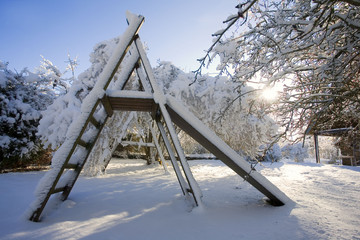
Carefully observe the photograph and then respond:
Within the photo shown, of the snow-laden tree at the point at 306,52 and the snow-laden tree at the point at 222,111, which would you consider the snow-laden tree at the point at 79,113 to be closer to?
the snow-laden tree at the point at 222,111

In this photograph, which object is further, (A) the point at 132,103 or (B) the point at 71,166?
(A) the point at 132,103

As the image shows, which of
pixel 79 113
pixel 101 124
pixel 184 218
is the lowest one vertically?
pixel 184 218

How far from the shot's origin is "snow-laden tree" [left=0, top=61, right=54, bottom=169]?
246 inches

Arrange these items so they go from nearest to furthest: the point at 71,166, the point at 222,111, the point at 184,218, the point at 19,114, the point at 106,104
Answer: the point at 184,218 → the point at 71,166 → the point at 106,104 → the point at 19,114 → the point at 222,111

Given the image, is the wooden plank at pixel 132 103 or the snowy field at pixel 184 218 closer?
the snowy field at pixel 184 218

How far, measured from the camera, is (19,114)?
6484mm

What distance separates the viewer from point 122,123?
6293 millimetres

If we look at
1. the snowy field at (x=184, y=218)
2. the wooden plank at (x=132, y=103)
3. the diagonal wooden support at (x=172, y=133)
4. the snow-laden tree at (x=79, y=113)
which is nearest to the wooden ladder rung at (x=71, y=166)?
the snowy field at (x=184, y=218)

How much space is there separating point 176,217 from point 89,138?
1717 millimetres

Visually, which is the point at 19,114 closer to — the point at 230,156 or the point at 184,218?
the point at 184,218

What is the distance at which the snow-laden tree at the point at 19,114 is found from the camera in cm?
626

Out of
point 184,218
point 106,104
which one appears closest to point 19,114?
point 106,104

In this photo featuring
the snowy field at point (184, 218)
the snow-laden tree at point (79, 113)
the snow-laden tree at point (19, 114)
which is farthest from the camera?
the snow-laden tree at point (19, 114)

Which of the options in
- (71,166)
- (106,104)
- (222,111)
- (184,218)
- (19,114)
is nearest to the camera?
(184,218)
